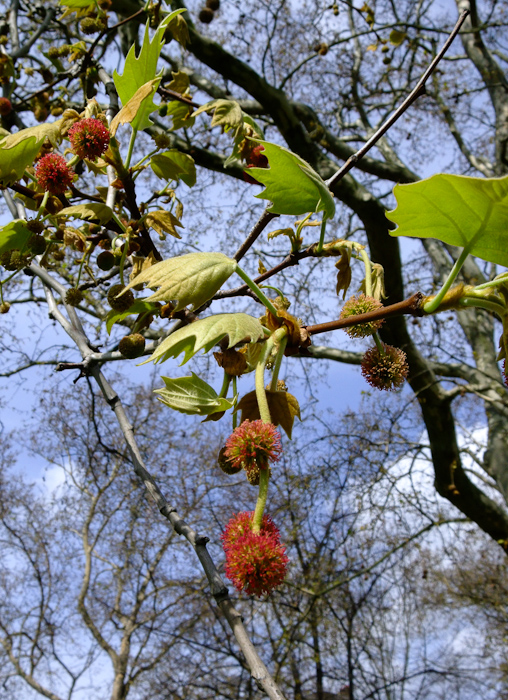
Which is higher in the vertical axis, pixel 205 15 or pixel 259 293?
pixel 205 15

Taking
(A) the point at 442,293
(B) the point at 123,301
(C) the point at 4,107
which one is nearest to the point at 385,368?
(A) the point at 442,293

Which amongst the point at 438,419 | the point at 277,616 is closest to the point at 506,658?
the point at 277,616

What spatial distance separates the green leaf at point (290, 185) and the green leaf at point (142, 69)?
42cm

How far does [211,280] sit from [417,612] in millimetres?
10319

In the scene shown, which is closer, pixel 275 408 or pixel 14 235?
pixel 275 408

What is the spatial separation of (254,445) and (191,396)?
0.15 meters

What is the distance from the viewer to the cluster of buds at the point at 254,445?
75cm

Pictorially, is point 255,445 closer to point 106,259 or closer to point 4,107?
point 106,259

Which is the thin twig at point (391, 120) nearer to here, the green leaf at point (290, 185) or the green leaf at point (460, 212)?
the green leaf at point (290, 185)

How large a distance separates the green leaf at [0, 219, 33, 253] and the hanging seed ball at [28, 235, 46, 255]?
4 centimetres

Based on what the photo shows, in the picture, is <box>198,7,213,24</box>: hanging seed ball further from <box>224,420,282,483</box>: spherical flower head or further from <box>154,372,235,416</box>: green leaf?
<box>224,420,282,483</box>: spherical flower head

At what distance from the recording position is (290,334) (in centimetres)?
81

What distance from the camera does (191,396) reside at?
85 centimetres

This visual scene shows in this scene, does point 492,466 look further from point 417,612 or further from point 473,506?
point 417,612
